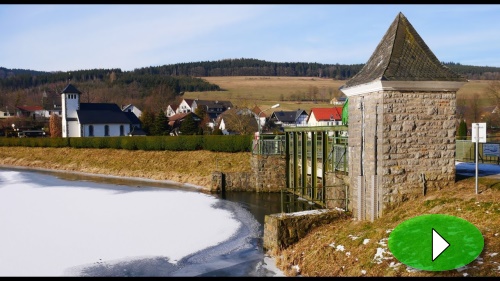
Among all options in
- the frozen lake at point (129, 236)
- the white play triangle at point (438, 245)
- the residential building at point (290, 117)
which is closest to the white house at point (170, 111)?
the residential building at point (290, 117)

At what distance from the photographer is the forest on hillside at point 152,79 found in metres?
117

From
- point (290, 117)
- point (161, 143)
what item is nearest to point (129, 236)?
point (161, 143)

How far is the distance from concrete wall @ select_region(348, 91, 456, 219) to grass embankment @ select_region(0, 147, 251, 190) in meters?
17.4

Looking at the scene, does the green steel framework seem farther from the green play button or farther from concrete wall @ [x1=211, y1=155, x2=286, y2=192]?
the green play button

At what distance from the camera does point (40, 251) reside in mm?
13273

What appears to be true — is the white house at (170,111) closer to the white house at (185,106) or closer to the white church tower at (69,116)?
the white house at (185,106)

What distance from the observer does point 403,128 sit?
11.8m

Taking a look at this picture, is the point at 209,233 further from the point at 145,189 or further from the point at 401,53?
the point at 145,189

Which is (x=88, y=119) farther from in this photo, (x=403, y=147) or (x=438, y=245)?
(x=438, y=245)

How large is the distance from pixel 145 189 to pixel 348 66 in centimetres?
13229

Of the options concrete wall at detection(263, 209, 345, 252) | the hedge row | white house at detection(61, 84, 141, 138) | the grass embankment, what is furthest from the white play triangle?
white house at detection(61, 84, 141, 138)

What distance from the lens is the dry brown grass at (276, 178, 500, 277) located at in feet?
27.6

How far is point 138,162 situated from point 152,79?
10079 cm
